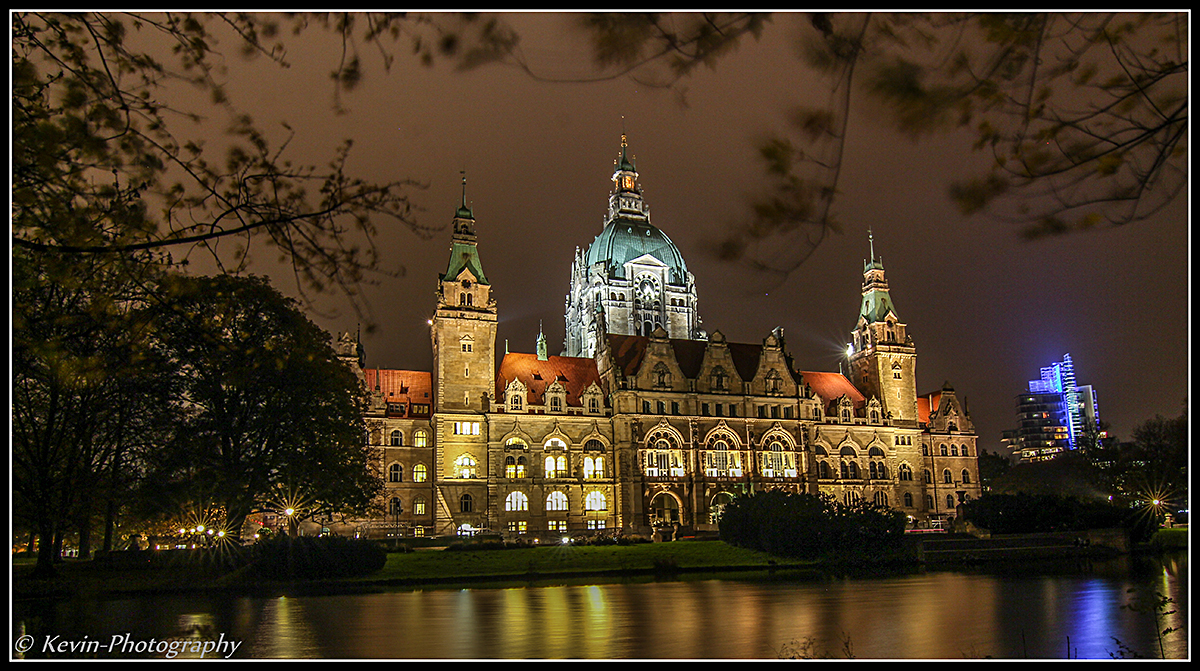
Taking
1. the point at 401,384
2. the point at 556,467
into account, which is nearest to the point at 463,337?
the point at 401,384

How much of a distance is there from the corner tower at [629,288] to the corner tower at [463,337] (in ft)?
109

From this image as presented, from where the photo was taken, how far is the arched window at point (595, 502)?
72562 millimetres

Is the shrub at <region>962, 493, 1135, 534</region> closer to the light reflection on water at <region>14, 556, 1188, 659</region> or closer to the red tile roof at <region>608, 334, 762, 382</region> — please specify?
the light reflection on water at <region>14, 556, 1188, 659</region>

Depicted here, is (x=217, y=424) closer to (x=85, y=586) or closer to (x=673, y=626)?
(x=85, y=586)

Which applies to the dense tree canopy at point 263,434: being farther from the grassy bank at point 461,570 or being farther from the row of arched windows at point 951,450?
the row of arched windows at point 951,450

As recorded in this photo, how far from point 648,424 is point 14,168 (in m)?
67.3

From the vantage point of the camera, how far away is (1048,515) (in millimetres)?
53750

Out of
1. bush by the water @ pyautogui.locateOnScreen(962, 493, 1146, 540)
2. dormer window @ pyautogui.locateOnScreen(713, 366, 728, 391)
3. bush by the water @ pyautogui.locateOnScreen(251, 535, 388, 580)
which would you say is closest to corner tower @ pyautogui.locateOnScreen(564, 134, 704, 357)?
dormer window @ pyautogui.locateOnScreen(713, 366, 728, 391)

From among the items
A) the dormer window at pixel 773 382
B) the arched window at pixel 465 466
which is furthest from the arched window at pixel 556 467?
the dormer window at pixel 773 382

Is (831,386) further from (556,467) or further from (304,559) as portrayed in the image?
(304,559)

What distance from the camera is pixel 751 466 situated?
252 feet

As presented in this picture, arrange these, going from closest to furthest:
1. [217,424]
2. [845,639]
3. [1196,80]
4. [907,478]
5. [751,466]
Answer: [1196,80], [845,639], [217,424], [751,466], [907,478]

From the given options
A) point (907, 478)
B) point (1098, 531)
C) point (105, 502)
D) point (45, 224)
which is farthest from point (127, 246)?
point (907, 478)

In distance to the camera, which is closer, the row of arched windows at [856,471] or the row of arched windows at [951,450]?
the row of arched windows at [856,471]
